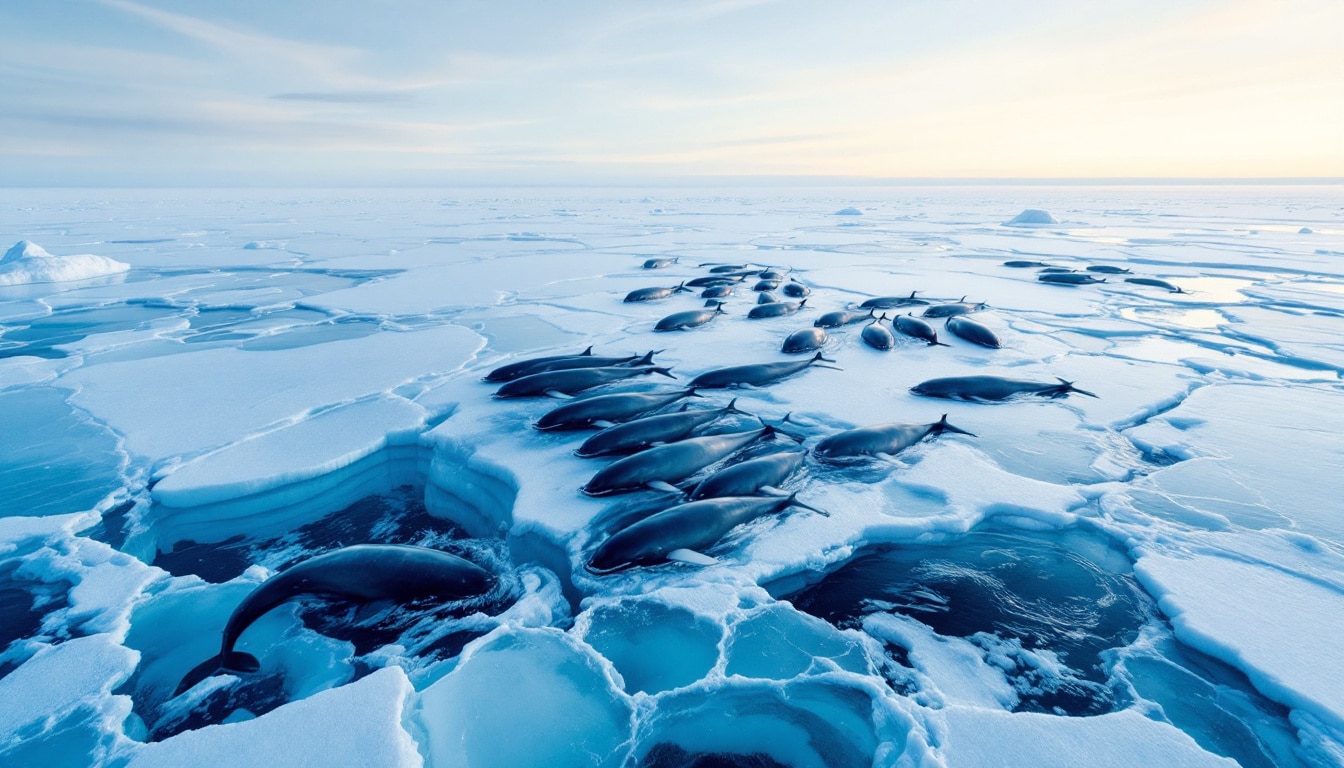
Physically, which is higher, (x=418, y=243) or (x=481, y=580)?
(x=481, y=580)

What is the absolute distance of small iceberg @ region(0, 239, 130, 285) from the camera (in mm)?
17344

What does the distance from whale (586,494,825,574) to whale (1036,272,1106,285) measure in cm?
1423

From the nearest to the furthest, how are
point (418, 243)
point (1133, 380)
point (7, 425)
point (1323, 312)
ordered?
point (7, 425) → point (1133, 380) → point (1323, 312) → point (418, 243)

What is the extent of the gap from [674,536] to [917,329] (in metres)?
7.13

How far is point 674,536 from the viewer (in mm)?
4195

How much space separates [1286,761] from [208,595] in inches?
237

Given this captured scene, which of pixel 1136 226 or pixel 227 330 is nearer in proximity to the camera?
pixel 227 330

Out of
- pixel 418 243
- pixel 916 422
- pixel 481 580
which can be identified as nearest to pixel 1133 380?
pixel 916 422

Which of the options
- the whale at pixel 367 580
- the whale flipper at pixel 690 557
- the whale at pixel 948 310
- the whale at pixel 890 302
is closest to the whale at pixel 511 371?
the whale at pixel 367 580

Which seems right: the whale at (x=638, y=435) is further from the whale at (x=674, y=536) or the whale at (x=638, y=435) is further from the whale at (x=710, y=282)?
the whale at (x=710, y=282)

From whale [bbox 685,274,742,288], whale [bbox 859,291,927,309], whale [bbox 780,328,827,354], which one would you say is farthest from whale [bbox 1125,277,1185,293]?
whale [bbox 780,328,827,354]

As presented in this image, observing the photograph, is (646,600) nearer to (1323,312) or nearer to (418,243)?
(1323,312)

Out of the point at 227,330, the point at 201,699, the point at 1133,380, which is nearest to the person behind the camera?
the point at 201,699

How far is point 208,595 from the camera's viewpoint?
4.11 m
